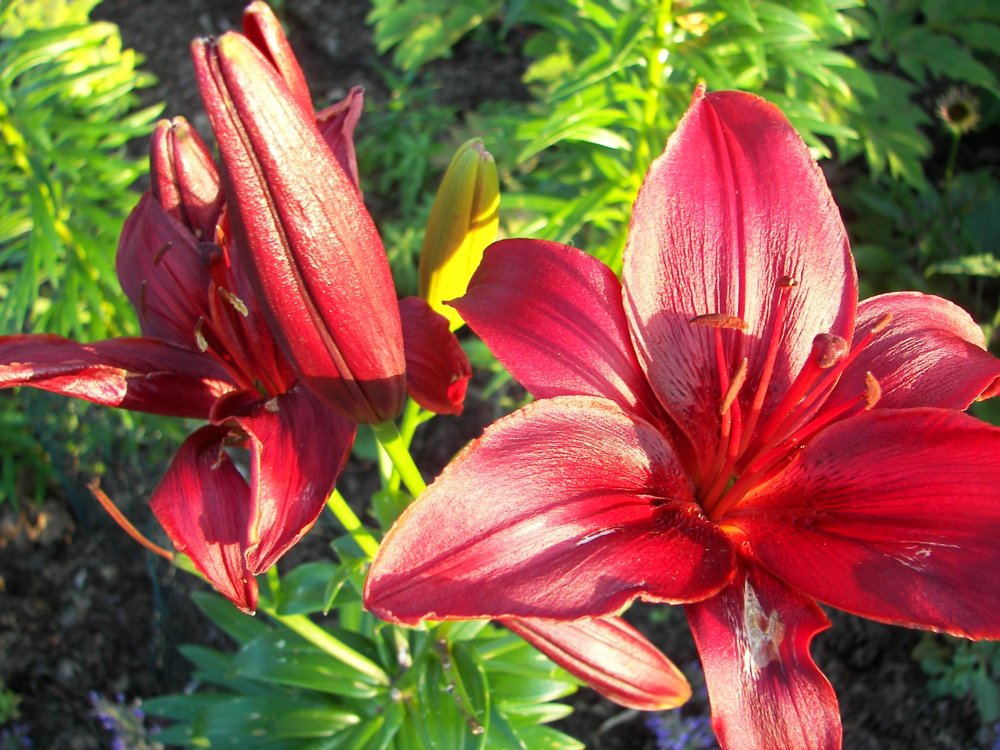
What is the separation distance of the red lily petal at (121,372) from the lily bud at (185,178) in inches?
5.0

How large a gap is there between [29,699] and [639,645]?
179 cm

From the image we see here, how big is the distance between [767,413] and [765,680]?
250 millimetres

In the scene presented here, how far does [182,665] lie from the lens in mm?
2092

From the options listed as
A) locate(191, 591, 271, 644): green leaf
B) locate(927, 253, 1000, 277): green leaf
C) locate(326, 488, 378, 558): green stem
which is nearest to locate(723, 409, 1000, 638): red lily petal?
locate(326, 488, 378, 558): green stem

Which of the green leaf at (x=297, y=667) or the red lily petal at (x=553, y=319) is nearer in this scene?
the red lily petal at (x=553, y=319)

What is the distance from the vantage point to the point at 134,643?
2174 millimetres

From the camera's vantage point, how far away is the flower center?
2.51 feet

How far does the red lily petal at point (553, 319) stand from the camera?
0.73 meters

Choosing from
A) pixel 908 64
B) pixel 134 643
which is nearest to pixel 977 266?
pixel 908 64

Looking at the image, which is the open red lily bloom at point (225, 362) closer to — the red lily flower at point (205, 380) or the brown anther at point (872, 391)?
the red lily flower at point (205, 380)

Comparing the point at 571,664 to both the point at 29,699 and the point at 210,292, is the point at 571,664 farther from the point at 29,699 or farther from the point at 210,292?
the point at 29,699

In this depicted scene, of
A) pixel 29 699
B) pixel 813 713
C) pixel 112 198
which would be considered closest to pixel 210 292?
pixel 813 713

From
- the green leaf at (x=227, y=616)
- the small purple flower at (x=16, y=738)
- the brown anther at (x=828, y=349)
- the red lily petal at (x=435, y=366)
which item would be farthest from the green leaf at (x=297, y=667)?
the small purple flower at (x=16, y=738)

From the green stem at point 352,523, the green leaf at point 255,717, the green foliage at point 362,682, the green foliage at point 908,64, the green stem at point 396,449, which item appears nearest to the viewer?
the green stem at point 396,449
